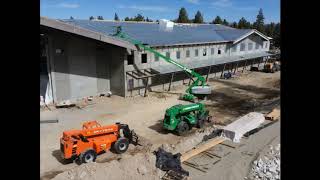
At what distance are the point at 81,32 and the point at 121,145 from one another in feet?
39.0

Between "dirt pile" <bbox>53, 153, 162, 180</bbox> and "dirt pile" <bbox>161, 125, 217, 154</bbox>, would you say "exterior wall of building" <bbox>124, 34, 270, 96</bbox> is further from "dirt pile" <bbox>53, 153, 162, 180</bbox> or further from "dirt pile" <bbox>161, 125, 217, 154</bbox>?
"dirt pile" <bbox>53, 153, 162, 180</bbox>

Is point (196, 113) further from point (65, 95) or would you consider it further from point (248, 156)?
point (65, 95)

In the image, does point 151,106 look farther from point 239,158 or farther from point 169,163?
point 169,163

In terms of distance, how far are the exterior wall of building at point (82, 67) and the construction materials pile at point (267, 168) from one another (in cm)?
1569

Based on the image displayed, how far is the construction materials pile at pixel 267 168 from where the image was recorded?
43.3ft

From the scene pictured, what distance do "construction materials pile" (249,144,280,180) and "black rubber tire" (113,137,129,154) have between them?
20.5 ft

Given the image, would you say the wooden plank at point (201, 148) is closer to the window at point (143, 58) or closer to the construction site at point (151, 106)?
the construction site at point (151, 106)

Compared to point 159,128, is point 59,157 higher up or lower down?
lower down

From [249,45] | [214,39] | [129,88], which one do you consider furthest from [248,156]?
[249,45]

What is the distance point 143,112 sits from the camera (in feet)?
79.4

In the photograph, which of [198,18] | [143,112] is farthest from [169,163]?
[198,18]

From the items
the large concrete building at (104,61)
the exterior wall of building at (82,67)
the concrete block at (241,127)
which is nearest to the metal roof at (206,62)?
the large concrete building at (104,61)

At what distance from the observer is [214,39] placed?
4081 centimetres
